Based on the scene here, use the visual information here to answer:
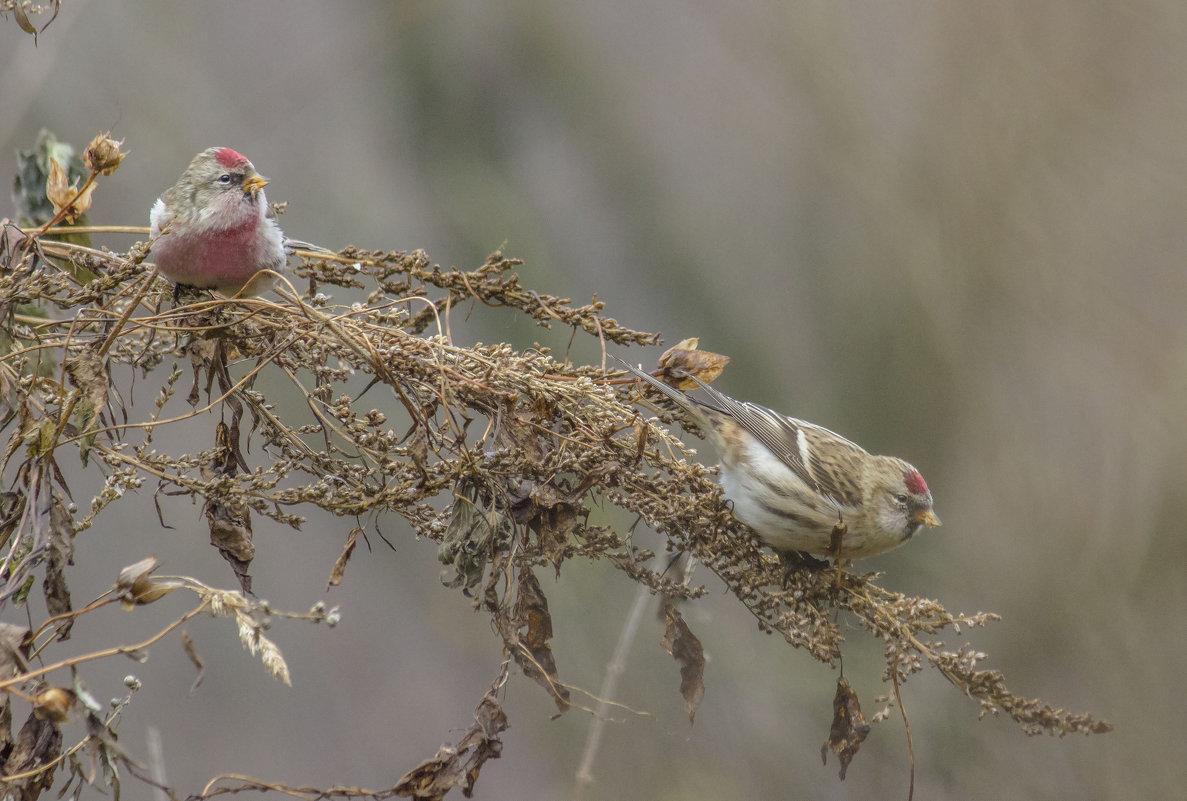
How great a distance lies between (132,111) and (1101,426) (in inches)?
254

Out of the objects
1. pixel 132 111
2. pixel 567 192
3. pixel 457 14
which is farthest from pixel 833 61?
pixel 132 111

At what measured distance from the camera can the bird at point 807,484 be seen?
2.87 metres

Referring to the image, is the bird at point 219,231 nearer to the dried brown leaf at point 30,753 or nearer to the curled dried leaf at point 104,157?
the curled dried leaf at point 104,157

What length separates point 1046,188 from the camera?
5.88m

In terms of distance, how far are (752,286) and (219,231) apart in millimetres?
5368

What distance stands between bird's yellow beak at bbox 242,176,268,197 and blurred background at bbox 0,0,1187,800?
2.81m

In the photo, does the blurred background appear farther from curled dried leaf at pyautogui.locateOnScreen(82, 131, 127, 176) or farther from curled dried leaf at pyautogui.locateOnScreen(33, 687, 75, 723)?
curled dried leaf at pyautogui.locateOnScreen(33, 687, 75, 723)

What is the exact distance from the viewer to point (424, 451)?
6.24 ft

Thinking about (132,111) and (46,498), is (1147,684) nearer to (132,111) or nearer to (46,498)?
(46,498)

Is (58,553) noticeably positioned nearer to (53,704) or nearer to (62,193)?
(53,704)

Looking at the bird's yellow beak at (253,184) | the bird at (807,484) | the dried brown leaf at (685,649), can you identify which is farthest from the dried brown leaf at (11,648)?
the bird at (807,484)

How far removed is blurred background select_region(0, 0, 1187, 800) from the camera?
5641 millimetres

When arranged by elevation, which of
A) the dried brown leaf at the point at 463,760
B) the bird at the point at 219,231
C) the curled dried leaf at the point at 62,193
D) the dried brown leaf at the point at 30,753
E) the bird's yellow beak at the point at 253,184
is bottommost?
the dried brown leaf at the point at 30,753

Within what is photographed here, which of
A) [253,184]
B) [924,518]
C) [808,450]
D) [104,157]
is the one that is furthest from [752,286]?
[104,157]
